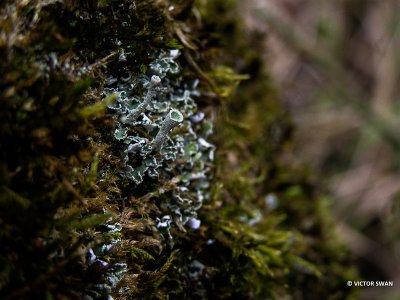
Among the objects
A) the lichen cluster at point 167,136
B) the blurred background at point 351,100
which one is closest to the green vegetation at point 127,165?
the lichen cluster at point 167,136

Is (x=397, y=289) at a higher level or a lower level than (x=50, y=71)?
lower

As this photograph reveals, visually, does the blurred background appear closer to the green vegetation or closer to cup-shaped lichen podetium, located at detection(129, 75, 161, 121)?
the green vegetation

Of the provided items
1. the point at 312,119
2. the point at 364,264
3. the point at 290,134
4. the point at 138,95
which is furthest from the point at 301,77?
the point at 138,95

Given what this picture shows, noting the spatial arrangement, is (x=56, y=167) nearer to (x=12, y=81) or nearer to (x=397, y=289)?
(x=12, y=81)

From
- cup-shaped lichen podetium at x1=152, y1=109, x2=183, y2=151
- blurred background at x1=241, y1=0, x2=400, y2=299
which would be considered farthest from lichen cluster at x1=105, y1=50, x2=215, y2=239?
blurred background at x1=241, y1=0, x2=400, y2=299

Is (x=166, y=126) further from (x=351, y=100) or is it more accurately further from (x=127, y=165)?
(x=351, y=100)

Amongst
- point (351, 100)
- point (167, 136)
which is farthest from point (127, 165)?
point (351, 100)
